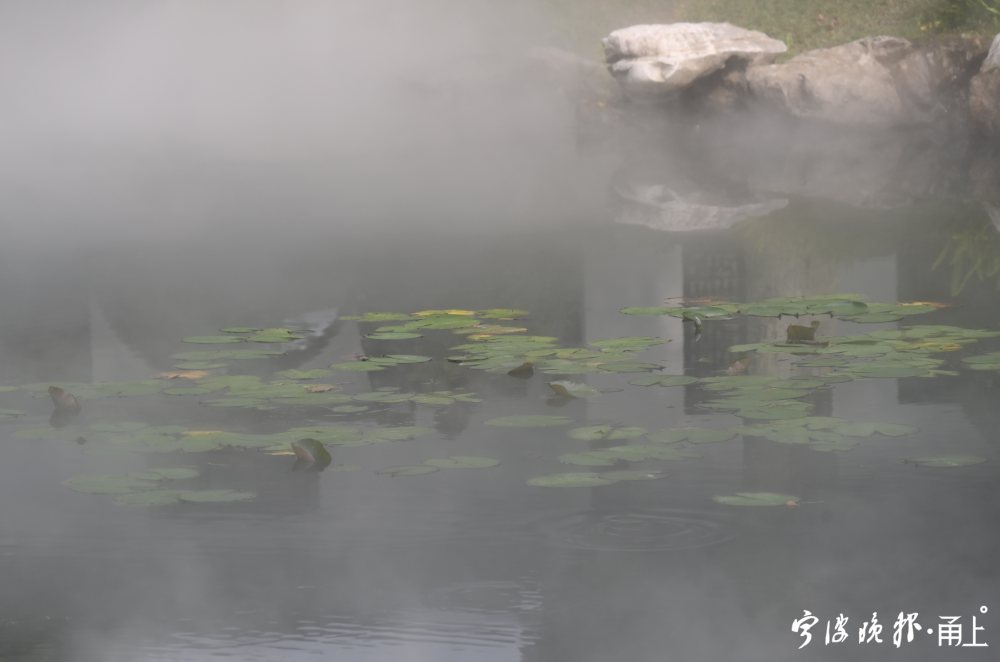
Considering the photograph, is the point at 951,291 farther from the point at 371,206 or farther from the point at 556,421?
the point at 371,206

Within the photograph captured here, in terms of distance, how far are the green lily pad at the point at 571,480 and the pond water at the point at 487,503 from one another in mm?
24

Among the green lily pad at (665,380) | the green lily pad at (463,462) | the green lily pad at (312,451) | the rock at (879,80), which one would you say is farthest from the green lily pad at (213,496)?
the rock at (879,80)

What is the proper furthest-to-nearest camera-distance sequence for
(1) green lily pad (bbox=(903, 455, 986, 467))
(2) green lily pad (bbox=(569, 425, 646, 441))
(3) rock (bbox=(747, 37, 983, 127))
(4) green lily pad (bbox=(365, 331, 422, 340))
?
(3) rock (bbox=(747, 37, 983, 127)), (4) green lily pad (bbox=(365, 331, 422, 340)), (2) green lily pad (bbox=(569, 425, 646, 441)), (1) green lily pad (bbox=(903, 455, 986, 467))

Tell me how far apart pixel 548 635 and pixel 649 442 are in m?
1.23

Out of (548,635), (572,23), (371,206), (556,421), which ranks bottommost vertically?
(548,635)

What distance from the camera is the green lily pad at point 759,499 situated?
3189mm

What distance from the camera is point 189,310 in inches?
241

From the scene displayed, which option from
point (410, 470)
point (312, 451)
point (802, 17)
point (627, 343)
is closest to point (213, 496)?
point (312, 451)

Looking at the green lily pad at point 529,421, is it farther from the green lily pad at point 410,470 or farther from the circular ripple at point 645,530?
the circular ripple at point 645,530

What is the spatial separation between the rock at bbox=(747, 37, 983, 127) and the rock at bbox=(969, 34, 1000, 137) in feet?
1.15

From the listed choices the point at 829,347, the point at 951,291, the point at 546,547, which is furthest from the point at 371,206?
the point at 546,547

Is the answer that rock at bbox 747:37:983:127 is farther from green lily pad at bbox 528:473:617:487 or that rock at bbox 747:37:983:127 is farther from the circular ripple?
the circular ripple

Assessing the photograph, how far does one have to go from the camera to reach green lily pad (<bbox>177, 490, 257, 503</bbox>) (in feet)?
10.9

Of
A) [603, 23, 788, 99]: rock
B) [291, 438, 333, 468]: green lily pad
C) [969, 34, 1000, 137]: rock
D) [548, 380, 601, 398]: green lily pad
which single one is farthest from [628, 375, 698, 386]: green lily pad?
[603, 23, 788, 99]: rock
